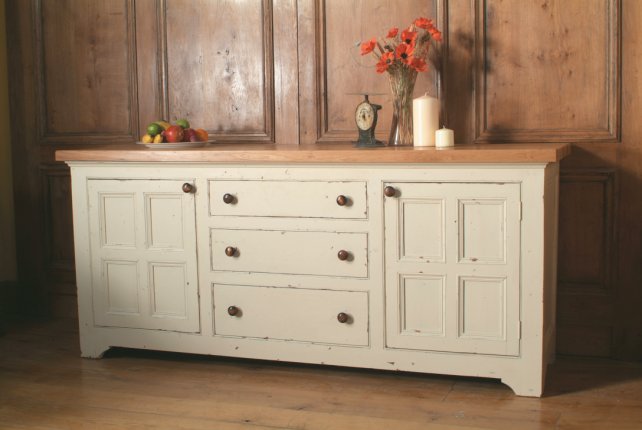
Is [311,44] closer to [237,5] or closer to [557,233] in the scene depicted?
[237,5]

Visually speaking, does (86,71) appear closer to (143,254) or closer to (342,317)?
(143,254)

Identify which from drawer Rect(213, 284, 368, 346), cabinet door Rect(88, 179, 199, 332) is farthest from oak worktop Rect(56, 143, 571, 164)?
drawer Rect(213, 284, 368, 346)

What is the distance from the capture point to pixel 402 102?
3.04m

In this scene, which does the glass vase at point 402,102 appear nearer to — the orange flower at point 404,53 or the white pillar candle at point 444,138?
the orange flower at point 404,53

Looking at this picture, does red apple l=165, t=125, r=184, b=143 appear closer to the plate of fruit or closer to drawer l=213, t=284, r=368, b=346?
the plate of fruit

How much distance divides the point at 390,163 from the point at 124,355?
135 cm

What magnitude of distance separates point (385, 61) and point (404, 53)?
77 millimetres

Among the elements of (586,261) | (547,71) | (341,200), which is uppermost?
(547,71)

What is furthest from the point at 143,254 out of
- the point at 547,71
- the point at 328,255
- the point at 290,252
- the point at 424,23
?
the point at 547,71

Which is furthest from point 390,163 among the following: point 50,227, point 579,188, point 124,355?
point 50,227

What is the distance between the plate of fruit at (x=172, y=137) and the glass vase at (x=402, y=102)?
76 centimetres

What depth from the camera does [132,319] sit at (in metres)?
3.10

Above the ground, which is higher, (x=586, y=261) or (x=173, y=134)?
(x=173, y=134)

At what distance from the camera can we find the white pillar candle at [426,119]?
2951mm
